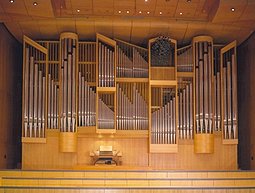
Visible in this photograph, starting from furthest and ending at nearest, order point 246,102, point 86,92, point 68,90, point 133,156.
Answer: point 246,102 → point 133,156 → point 86,92 → point 68,90

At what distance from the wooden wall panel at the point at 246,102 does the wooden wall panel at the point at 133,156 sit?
344mm

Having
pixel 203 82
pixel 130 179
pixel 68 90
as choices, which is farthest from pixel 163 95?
pixel 130 179

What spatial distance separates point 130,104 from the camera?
10.3 m

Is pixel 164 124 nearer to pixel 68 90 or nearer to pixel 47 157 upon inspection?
pixel 68 90

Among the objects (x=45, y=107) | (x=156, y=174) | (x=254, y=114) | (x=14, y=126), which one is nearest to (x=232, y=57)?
(x=254, y=114)

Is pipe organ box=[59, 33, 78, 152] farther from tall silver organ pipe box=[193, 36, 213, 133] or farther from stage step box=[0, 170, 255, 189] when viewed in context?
tall silver organ pipe box=[193, 36, 213, 133]

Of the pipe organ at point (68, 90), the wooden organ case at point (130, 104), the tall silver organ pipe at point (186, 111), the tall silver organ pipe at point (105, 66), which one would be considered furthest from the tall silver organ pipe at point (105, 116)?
the tall silver organ pipe at point (186, 111)

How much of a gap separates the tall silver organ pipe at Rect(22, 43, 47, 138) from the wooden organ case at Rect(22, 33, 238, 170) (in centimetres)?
2

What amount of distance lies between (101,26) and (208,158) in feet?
10.7

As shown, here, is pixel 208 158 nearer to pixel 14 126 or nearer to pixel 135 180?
pixel 135 180

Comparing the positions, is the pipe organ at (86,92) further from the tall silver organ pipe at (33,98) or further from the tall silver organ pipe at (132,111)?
the tall silver organ pipe at (33,98)

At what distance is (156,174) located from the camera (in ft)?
29.7

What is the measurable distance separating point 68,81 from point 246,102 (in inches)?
139

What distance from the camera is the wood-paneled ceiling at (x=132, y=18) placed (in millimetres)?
9164
